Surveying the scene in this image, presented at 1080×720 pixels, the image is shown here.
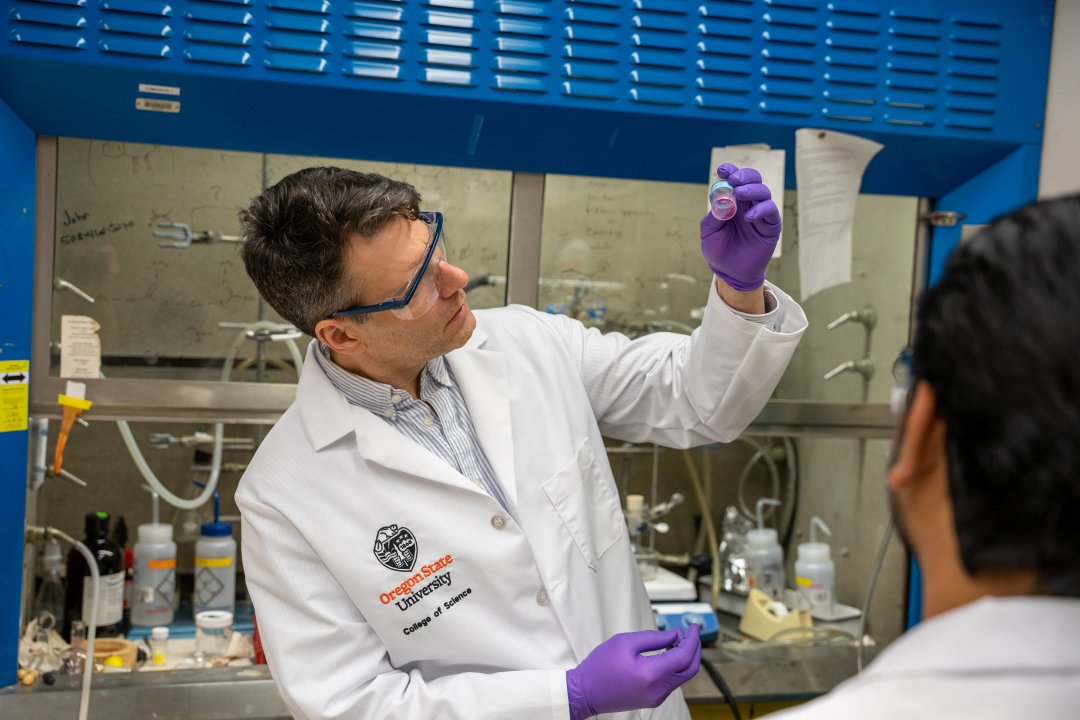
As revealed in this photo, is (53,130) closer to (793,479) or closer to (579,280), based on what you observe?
(579,280)

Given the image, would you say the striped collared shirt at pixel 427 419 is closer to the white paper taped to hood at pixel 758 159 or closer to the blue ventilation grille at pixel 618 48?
the blue ventilation grille at pixel 618 48

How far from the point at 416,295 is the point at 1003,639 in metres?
0.93

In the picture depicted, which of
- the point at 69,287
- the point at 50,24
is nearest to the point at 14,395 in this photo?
the point at 69,287

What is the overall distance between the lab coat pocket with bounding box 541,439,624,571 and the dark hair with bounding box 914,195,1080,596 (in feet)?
2.83

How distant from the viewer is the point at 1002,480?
0.57 m

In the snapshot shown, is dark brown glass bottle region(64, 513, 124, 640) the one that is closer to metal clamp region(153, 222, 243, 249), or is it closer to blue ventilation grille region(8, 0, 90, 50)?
metal clamp region(153, 222, 243, 249)

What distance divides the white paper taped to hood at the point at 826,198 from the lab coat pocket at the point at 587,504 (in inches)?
26.6

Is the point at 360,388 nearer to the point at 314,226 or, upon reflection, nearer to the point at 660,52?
the point at 314,226

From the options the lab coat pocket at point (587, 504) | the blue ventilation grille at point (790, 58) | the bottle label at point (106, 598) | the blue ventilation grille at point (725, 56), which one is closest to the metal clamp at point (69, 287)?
the bottle label at point (106, 598)

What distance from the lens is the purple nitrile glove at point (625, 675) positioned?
1236 millimetres

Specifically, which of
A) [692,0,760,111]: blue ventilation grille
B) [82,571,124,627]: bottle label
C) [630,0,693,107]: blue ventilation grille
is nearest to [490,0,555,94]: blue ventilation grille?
[630,0,693,107]: blue ventilation grille

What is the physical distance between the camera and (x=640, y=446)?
8.22ft

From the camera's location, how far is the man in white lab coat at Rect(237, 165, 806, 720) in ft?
4.19

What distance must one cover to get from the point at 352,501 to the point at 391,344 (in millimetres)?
226
